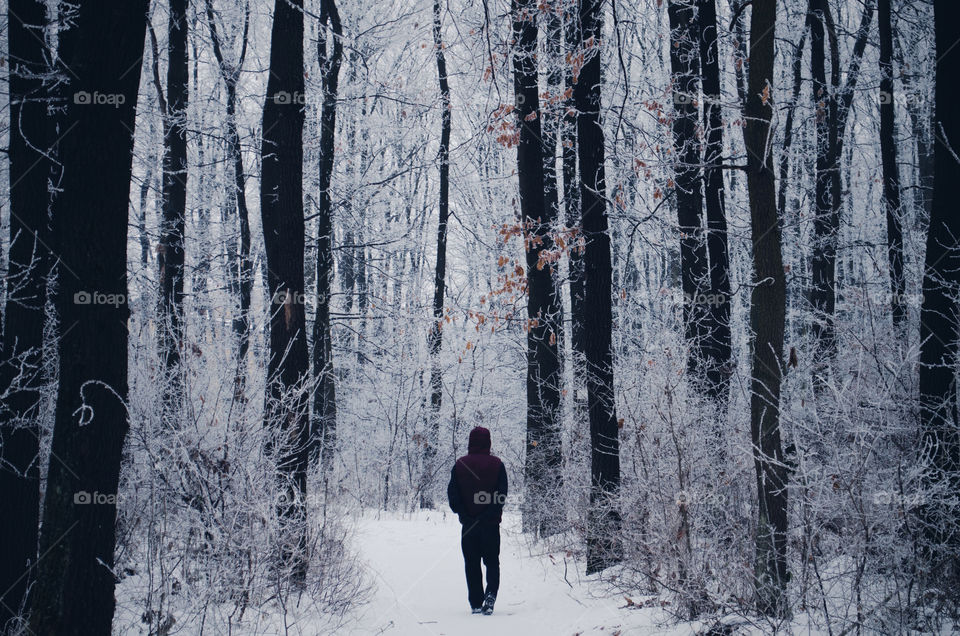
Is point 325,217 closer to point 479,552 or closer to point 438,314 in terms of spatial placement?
point 438,314

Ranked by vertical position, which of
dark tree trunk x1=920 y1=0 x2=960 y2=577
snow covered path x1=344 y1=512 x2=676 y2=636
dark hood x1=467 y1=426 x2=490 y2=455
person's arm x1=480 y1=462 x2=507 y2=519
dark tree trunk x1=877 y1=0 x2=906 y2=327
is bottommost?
snow covered path x1=344 y1=512 x2=676 y2=636

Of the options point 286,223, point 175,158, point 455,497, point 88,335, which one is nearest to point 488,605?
point 455,497

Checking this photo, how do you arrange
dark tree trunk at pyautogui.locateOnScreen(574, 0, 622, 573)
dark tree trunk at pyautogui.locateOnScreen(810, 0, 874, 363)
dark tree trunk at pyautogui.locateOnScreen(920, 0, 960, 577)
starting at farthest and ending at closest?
dark tree trunk at pyautogui.locateOnScreen(810, 0, 874, 363), dark tree trunk at pyautogui.locateOnScreen(574, 0, 622, 573), dark tree trunk at pyautogui.locateOnScreen(920, 0, 960, 577)

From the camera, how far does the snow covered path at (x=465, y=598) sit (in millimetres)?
7078

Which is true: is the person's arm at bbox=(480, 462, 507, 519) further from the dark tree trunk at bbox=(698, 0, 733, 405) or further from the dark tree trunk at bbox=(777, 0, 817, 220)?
the dark tree trunk at bbox=(777, 0, 817, 220)

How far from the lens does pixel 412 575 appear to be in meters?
10.1

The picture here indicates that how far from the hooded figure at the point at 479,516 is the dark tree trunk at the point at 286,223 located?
1823 mm

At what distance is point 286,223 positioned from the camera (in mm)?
8617

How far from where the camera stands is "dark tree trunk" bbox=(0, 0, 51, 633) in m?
6.50

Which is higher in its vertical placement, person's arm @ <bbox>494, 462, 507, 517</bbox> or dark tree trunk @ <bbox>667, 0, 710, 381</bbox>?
dark tree trunk @ <bbox>667, 0, 710, 381</bbox>

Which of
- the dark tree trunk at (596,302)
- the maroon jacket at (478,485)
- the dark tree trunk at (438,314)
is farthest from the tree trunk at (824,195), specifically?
the maroon jacket at (478,485)

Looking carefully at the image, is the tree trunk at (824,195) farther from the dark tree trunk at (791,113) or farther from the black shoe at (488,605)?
the black shoe at (488,605)

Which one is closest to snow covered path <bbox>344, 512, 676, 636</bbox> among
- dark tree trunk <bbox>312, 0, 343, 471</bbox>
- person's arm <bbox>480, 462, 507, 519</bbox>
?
person's arm <bbox>480, 462, 507, 519</bbox>

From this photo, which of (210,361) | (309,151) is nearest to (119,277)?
(210,361)
